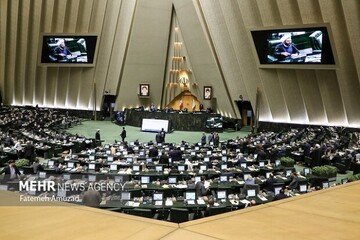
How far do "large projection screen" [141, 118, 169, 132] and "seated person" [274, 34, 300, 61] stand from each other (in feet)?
32.3

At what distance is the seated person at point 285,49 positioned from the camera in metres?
24.8

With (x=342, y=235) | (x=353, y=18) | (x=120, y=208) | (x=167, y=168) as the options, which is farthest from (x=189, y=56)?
(x=342, y=235)

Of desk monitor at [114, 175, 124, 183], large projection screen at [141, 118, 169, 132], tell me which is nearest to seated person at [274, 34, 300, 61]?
large projection screen at [141, 118, 169, 132]

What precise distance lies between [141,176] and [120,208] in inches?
150

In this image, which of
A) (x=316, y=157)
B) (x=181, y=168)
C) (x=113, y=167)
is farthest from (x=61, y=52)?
(x=316, y=157)

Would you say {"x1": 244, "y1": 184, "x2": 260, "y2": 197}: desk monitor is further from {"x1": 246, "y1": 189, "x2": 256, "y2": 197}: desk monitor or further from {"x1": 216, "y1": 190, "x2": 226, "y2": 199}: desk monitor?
{"x1": 216, "y1": 190, "x2": 226, "y2": 199}: desk monitor

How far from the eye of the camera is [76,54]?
3456cm

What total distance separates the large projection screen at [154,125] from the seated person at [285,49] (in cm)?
985

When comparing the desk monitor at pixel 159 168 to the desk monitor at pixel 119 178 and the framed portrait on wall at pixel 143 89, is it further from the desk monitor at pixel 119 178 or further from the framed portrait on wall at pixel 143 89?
the framed portrait on wall at pixel 143 89

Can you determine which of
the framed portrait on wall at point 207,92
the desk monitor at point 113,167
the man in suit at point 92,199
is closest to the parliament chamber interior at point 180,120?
the man in suit at point 92,199

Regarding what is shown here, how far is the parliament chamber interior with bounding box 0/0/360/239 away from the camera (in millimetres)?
2232

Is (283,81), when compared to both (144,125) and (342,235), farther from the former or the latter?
(342,235)

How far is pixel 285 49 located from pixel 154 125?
11358mm

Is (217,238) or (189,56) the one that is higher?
(189,56)
